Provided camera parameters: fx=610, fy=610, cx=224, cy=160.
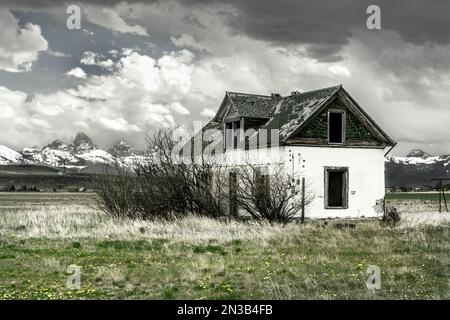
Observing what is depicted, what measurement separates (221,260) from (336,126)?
542 inches

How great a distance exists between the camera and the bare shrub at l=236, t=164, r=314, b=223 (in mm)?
23141

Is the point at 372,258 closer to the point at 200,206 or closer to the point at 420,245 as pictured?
the point at 420,245

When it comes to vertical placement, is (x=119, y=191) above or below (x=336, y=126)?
below

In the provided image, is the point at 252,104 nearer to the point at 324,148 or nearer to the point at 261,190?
the point at 324,148

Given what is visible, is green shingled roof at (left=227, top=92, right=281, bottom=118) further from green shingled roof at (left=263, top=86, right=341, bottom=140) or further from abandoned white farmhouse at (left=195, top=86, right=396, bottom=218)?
green shingled roof at (left=263, top=86, right=341, bottom=140)

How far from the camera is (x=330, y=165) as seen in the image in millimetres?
25531

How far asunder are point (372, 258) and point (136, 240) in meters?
7.33

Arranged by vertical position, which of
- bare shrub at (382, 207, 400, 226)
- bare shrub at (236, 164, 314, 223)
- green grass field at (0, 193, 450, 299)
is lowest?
green grass field at (0, 193, 450, 299)

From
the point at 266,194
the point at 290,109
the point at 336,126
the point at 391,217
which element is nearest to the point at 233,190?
the point at 266,194

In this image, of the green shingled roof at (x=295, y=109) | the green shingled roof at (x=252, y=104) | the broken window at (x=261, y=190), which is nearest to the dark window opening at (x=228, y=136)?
the green shingled roof at (x=252, y=104)

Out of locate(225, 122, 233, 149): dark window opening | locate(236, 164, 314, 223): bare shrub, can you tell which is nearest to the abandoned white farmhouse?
locate(225, 122, 233, 149): dark window opening

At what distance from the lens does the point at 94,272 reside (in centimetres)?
1274

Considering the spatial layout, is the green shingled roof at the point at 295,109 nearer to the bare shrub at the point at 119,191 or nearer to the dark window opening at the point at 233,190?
the dark window opening at the point at 233,190

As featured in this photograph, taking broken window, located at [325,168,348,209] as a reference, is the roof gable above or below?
above
